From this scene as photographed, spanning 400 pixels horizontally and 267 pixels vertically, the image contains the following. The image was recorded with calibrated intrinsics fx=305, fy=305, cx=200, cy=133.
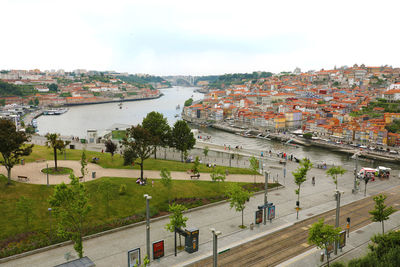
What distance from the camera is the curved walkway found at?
68.0 ft

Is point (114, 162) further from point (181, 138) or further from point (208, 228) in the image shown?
point (208, 228)

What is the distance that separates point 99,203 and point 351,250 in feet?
45.2

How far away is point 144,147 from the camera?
2180cm

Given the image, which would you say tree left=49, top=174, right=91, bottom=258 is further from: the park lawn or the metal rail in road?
the park lawn

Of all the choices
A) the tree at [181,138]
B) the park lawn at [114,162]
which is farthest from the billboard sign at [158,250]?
the tree at [181,138]

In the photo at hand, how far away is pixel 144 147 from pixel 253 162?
28.8 feet

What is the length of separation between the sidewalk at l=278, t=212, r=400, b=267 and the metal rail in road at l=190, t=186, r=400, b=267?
312 millimetres

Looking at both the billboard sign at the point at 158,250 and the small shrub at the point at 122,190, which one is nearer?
the billboard sign at the point at 158,250

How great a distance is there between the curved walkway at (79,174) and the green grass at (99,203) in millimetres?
1194

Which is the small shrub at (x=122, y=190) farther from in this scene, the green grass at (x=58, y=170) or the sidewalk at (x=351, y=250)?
the sidewalk at (x=351, y=250)

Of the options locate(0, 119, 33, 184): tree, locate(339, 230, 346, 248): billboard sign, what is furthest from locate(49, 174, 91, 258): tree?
locate(339, 230, 346, 248): billboard sign

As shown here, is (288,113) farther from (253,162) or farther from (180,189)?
(180,189)

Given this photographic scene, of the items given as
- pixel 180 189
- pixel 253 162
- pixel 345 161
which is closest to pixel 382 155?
pixel 345 161

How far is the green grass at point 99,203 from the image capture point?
14.6 meters
